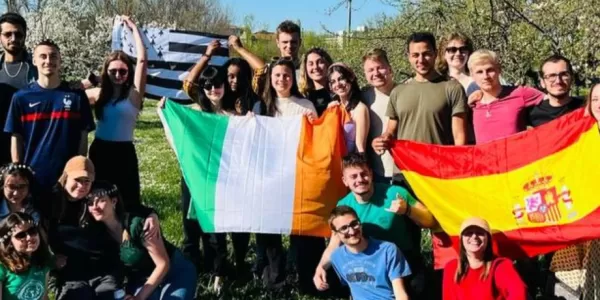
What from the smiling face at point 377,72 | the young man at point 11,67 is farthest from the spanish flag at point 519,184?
the young man at point 11,67

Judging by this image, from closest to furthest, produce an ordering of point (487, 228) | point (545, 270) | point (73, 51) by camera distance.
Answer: point (487, 228)
point (545, 270)
point (73, 51)

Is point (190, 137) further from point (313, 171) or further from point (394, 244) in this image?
point (394, 244)

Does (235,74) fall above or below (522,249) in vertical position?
above

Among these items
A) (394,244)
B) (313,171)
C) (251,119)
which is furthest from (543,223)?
(251,119)

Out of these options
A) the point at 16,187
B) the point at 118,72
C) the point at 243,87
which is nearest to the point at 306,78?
the point at 243,87

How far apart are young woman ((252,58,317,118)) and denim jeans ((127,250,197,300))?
1.81m

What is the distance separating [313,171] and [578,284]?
2462 mm

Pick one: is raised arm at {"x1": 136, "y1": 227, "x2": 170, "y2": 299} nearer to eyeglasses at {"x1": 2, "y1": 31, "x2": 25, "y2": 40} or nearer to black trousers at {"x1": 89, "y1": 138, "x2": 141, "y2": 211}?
black trousers at {"x1": 89, "y1": 138, "x2": 141, "y2": 211}

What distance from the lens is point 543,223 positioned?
597 cm

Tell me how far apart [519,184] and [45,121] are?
161 inches

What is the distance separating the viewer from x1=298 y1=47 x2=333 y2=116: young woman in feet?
23.9

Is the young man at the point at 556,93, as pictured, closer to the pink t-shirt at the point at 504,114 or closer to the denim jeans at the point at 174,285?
the pink t-shirt at the point at 504,114

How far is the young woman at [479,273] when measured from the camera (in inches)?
211

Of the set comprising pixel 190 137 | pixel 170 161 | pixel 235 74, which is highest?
pixel 235 74
